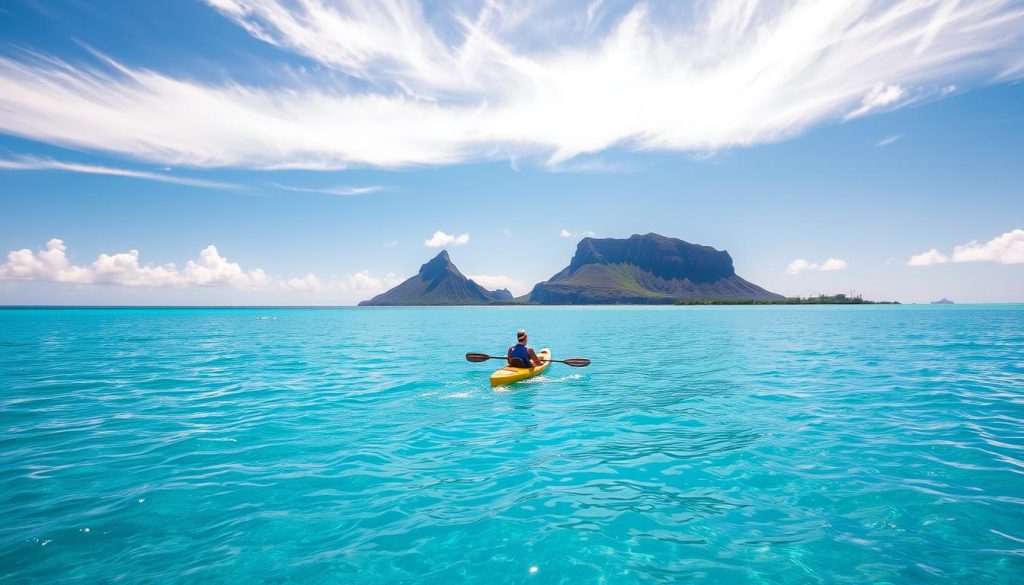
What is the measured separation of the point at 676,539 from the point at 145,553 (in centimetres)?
770

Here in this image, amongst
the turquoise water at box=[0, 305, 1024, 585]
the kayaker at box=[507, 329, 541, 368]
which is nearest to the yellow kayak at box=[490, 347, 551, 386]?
the kayaker at box=[507, 329, 541, 368]

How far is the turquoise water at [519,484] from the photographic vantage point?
6223 mm

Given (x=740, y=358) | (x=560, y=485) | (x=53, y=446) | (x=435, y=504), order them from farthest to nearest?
1. (x=740, y=358)
2. (x=53, y=446)
3. (x=560, y=485)
4. (x=435, y=504)

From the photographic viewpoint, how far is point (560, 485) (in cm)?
885

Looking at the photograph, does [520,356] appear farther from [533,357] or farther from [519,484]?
[519,484]

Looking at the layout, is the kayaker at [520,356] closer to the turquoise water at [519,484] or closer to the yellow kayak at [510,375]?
the yellow kayak at [510,375]

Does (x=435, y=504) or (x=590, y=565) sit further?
(x=435, y=504)

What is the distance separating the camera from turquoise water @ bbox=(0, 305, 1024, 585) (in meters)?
6.22

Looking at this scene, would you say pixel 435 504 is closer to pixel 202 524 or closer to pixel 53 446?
pixel 202 524

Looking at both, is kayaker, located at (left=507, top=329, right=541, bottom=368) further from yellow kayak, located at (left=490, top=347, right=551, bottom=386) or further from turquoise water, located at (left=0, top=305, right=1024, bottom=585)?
turquoise water, located at (left=0, top=305, right=1024, bottom=585)

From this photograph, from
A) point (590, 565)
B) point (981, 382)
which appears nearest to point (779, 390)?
point (981, 382)

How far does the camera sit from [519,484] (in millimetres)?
8938

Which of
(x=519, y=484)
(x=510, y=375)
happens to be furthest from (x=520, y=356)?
(x=519, y=484)

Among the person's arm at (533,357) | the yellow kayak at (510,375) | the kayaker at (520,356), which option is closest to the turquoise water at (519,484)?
the yellow kayak at (510,375)
